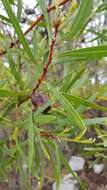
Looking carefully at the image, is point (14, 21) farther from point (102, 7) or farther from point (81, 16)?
point (102, 7)

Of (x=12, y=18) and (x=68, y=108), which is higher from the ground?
(x=12, y=18)

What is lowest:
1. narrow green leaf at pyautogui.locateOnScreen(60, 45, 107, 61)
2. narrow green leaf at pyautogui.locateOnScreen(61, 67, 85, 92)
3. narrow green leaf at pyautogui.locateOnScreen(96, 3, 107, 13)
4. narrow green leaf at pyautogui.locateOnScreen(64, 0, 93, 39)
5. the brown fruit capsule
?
the brown fruit capsule

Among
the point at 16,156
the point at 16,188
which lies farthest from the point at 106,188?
the point at 16,156

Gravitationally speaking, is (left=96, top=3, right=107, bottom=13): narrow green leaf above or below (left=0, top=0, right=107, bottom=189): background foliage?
above

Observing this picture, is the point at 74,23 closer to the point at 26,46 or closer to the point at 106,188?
the point at 26,46

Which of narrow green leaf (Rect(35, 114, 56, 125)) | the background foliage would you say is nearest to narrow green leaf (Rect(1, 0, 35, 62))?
the background foliage

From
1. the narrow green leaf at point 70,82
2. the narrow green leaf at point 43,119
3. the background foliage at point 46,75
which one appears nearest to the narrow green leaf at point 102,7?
the background foliage at point 46,75

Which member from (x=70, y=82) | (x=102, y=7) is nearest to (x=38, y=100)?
(x=70, y=82)

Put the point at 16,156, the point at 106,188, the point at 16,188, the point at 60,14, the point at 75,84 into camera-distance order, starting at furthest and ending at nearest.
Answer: the point at 106,188 → the point at 16,188 → the point at 16,156 → the point at 75,84 → the point at 60,14

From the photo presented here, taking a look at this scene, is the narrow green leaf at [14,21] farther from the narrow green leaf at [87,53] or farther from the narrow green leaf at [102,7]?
the narrow green leaf at [102,7]

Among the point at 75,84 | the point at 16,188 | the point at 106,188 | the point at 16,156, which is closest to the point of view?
the point at 75,84

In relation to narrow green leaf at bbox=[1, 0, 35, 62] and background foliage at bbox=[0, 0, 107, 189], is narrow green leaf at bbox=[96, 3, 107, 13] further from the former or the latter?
narrow green leaf at bbox=[1, 0, 35, 62]
